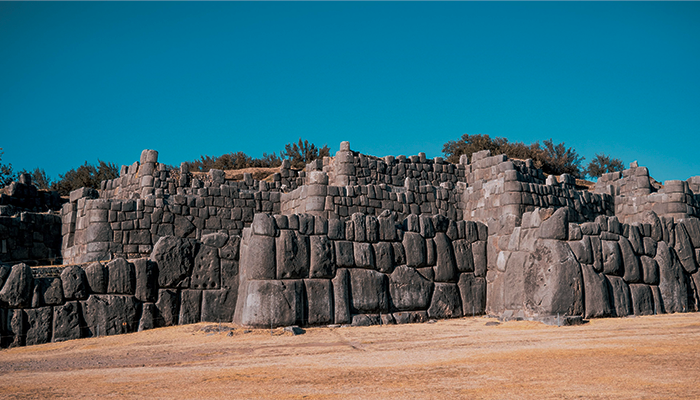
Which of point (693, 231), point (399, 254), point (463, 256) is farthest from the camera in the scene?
point (693, 231)

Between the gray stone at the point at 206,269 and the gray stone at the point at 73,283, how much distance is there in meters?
1.79

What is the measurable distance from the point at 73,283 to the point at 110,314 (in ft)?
2.49

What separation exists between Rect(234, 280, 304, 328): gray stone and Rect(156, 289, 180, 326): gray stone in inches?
46.0

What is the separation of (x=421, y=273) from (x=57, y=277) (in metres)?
6.34

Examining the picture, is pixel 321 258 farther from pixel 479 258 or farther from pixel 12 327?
pixel 12 327

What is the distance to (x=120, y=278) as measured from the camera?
9.66 metres

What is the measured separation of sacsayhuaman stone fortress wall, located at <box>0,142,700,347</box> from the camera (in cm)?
955

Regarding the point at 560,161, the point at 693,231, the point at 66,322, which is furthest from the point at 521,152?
the point at 66,322

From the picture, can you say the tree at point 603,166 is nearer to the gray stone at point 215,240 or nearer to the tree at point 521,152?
the tree at point 521,152

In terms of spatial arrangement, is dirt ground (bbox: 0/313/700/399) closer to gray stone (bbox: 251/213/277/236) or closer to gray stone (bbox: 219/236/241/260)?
gray stone (bbox: 219/236/241/260)

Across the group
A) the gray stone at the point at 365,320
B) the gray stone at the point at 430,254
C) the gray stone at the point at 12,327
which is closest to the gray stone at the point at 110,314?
the gray stone at the point at 12,327

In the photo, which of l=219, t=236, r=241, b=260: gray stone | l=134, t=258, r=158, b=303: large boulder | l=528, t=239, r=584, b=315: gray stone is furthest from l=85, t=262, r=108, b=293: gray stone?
l=528, t=239, r=584, b=315: gray stone

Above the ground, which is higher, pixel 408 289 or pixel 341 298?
pixel 408 289

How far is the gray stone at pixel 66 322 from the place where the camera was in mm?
8977
